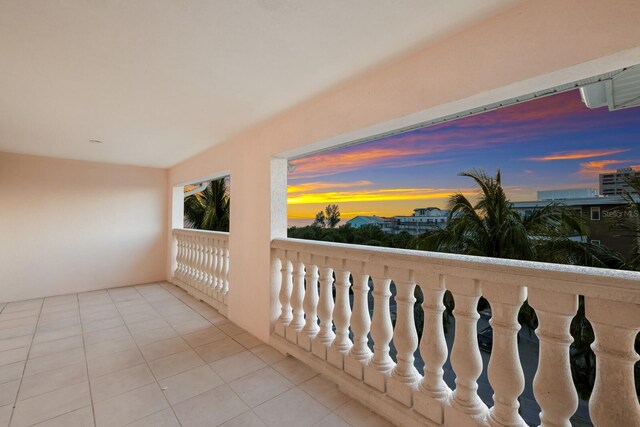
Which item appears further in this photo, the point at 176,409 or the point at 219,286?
the point at 219,286

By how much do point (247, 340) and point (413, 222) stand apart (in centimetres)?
402

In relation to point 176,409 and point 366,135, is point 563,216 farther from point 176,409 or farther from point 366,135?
point 176,409

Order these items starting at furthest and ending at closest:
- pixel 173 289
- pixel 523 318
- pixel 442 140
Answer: pixel 442 140 → pixel 173 289 → pixel 523 318

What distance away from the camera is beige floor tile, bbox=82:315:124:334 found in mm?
2986

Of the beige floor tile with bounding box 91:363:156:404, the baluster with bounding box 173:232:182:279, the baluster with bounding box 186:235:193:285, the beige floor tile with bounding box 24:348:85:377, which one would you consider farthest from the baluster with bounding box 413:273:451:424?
the baluster with bounding box 173:232:182:279

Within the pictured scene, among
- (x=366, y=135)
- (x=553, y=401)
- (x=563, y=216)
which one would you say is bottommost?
(x=553, y=401)

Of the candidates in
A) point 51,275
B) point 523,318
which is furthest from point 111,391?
point 523,318

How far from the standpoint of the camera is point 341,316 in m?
2.03

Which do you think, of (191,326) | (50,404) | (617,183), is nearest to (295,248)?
(191,326)

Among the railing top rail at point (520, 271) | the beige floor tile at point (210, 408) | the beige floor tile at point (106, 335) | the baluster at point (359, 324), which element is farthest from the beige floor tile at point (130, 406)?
the railing top rail at point (520, 271)

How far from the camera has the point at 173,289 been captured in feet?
15.2

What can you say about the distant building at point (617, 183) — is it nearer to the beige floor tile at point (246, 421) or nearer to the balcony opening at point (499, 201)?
the balcony opening at point (499, 201)

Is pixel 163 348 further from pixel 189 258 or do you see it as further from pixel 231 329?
pixel 189 258

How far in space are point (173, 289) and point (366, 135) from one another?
173 inches
